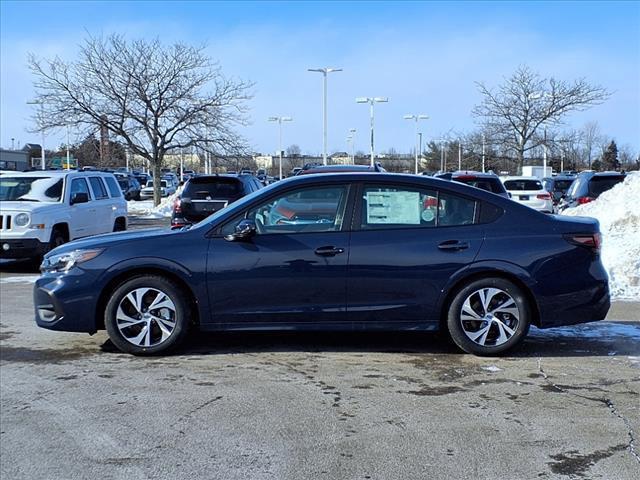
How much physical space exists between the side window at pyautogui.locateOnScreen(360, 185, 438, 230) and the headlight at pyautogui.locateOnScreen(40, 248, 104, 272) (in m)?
2.42

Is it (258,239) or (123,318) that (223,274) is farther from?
(123,318)

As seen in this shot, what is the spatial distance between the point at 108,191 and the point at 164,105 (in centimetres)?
1526

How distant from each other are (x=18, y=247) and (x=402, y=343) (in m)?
8.46

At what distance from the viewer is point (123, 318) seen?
6121mm

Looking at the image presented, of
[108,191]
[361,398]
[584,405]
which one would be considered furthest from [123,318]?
[108,191]

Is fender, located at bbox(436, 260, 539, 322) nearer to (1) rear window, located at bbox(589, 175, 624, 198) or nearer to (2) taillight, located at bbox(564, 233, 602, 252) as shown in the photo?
(2) taillight, located at bbox(564, 233, 602, 252)

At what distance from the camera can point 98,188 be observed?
1512 centimetres

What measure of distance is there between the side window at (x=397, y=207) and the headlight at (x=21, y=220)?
847 centimetres

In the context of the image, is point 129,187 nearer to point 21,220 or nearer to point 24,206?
point 24,206

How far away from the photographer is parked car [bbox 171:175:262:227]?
13.8 m

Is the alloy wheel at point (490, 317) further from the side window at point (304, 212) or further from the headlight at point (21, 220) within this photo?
the headlight at point (21, 220)

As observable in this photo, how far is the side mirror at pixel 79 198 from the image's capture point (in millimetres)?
13648

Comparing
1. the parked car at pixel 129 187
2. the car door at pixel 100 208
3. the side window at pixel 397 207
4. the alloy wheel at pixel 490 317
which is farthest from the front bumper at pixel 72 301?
the parked car at pixel 129 187

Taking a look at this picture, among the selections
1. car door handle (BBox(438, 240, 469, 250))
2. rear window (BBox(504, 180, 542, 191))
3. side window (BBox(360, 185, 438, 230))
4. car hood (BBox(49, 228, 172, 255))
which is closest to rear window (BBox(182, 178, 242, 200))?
car hood (BBox(49, 228, 172, 255))
